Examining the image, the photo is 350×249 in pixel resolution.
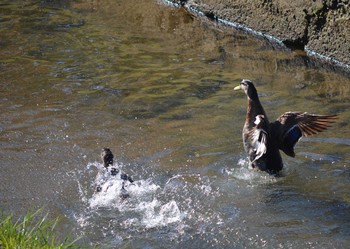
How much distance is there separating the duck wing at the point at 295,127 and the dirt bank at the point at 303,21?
275cm

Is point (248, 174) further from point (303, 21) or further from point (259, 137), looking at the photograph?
point (303, 21)

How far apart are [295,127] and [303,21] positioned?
3568 millimetres

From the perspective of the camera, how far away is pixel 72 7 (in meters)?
13.2

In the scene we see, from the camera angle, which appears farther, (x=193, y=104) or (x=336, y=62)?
(x=336, y=62)

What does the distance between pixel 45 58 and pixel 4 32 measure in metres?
1.54

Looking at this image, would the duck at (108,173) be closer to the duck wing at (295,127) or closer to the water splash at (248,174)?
the water splash at (248,174)

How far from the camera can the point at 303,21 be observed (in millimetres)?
10820

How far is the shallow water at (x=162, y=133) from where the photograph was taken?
640cm

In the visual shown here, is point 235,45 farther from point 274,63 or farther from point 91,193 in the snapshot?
point 91,193

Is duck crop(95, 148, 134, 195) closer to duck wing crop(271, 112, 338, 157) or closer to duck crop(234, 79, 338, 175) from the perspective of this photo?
duck crop(234, 79, 338, 175)

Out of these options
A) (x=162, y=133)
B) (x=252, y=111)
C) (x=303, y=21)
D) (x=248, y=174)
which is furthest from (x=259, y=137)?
(x=303, y=21)

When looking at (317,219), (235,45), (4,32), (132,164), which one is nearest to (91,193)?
(132,164)

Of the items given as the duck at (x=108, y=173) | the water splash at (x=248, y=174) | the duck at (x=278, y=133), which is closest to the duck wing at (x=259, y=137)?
the duck at (x=278, y=133)

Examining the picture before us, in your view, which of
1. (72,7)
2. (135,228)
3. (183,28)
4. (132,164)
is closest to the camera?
(135,228)
